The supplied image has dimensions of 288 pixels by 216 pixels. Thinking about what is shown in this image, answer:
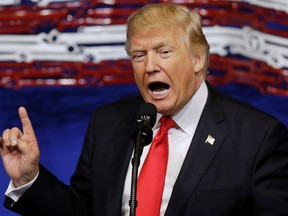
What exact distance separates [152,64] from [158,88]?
8 centimetres

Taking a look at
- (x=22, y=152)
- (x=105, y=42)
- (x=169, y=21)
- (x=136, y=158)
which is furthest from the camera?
(x=105, y=42)

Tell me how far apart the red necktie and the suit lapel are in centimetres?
5

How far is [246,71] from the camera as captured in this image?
2617mm

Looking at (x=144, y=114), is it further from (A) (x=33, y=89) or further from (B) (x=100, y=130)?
(A) (x=33, y=89)

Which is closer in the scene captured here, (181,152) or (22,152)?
(22,152)

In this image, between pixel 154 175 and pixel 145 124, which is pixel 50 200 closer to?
pixel 154 175

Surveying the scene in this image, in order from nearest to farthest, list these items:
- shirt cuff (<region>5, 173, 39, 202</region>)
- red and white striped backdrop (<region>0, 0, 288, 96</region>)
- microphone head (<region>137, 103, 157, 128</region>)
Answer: microphone head (<region>137, 103, 157, 128</region>)
shirt cuff (<region>5, 173, 39, 202</region>)
red and white striped backdrop (<region>0, 0, 288, 96</region>)

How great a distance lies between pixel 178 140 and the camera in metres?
2.04

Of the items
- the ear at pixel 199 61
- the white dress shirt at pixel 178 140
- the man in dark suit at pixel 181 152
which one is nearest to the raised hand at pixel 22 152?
the man in dark suit at pixel 181 152

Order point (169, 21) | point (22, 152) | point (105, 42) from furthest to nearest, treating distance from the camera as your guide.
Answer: point (105, 42) → point (169, 21) → point (22, 152)

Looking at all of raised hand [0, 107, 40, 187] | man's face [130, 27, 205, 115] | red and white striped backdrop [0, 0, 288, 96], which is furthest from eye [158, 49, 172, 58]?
red and white striped backdrop [0, 0, 288, 96]

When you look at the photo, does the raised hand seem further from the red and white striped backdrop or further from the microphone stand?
the red and white striped backdrop

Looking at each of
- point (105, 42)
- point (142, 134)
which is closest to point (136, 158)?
point (142, 134)

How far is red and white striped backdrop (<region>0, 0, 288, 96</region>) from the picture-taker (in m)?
2.59
